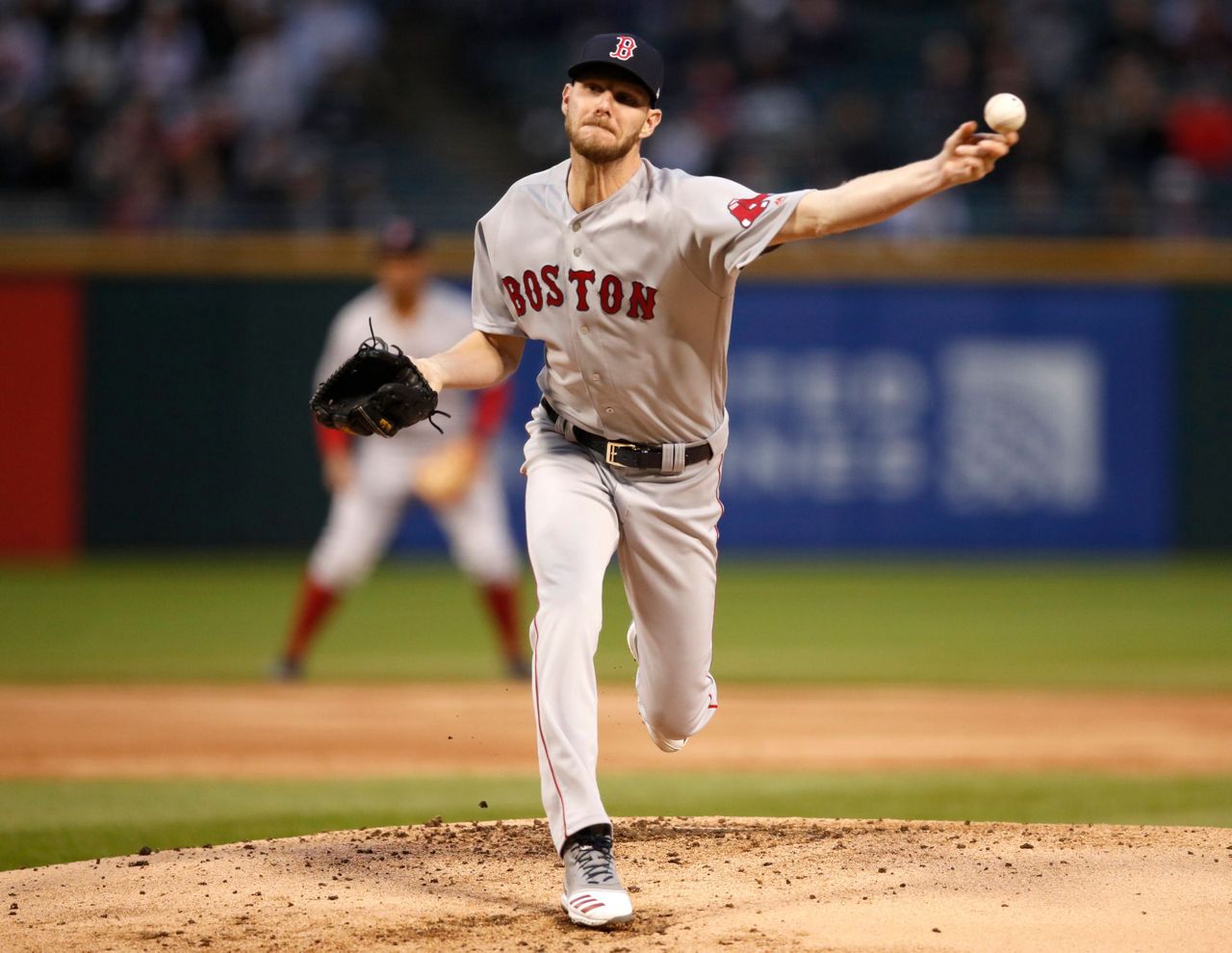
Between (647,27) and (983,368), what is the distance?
5051 mm

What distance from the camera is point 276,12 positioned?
54.6 feet

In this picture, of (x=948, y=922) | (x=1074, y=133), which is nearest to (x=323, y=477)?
(x=1074, y=133)

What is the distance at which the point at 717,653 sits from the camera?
9859 mm

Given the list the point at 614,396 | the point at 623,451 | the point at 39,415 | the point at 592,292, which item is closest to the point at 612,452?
the point at 623,451

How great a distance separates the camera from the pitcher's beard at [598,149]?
4105 millimetres

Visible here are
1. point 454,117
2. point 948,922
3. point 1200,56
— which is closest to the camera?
point 948,922

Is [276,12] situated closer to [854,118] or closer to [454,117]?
[454,117]

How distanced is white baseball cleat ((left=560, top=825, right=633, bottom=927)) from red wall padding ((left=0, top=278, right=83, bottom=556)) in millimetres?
11553

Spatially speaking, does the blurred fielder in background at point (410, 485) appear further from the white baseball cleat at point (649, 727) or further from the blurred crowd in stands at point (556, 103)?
the blurred crowd in stands at point (556, 103)

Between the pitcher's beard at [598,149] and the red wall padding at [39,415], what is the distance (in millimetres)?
11319

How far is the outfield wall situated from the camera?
47.8 feet

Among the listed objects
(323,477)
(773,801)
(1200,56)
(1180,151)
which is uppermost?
(1200,56)

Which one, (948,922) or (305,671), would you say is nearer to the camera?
(948,922)

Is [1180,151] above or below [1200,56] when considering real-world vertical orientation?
below
